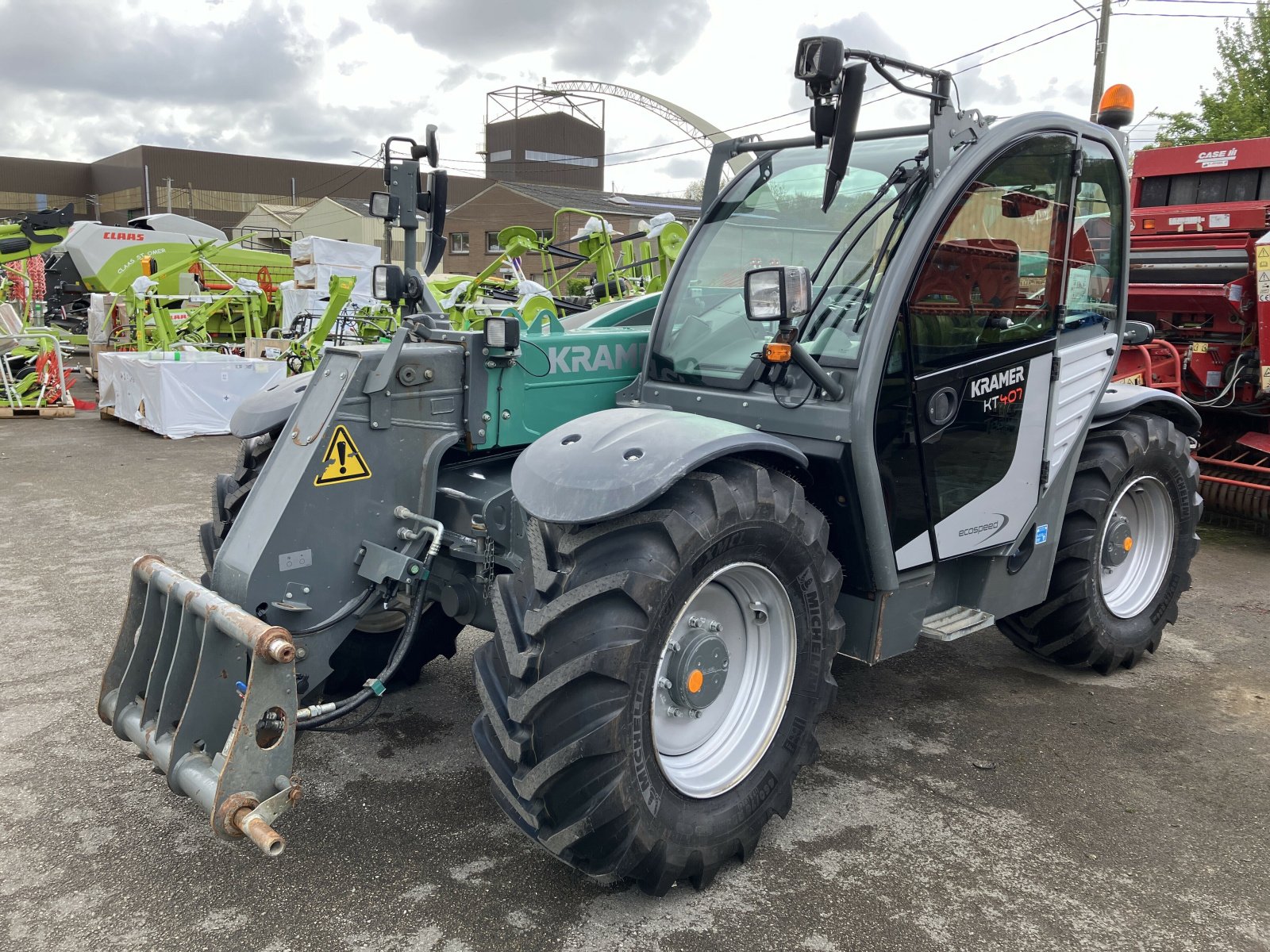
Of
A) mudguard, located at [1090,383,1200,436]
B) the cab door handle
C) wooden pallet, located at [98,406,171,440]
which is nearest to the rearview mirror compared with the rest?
the cab door handle

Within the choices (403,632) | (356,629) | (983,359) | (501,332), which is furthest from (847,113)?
(356,629)

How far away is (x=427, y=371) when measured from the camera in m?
3.30

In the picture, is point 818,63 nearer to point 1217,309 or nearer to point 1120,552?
point 1120,552

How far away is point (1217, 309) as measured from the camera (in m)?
6.97

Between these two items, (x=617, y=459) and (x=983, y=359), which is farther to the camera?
(x=983, y=359)

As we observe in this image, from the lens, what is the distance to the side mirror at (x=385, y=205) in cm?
361

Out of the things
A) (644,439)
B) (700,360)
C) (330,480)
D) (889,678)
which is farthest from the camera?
(889,678)

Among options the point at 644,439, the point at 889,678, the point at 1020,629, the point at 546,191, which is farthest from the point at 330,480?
the point at 546,191

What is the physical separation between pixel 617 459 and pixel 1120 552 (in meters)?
3.00

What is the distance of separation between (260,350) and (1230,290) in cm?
1157

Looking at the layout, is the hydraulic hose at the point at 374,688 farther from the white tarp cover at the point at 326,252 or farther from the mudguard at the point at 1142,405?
the white tarp cover at the point at 326,252

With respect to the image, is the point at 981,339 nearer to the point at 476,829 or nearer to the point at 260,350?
the point at 476,829

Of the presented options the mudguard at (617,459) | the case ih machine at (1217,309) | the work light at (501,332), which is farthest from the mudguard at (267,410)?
the case ih machine at (1217,309)

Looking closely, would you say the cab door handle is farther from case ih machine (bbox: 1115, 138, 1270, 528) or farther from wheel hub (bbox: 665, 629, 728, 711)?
case ih machine (bbox: 1115, 138, 1270, 528)
